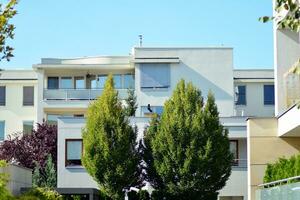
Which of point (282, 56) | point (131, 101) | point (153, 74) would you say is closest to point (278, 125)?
point (282, 56)

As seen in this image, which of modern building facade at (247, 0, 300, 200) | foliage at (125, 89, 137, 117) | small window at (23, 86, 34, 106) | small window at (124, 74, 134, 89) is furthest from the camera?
small window at (23, 86, 34, 106)

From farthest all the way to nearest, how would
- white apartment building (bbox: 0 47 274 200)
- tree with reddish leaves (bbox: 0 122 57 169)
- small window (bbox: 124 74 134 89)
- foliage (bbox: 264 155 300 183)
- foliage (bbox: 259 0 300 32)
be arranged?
small window (bbox: 124 74 134 89)
white apartment building (bbox: 0 47 274 200)
tree with reddish leaves (bbox: 0 122 57 169)
foliage (bbox: 264 155 300 183)
foliage (bbox: 259 0 300 32)

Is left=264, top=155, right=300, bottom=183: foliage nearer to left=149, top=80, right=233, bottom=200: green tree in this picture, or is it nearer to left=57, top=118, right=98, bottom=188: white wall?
left=149, top=80, right=233, bottom=200: green tree

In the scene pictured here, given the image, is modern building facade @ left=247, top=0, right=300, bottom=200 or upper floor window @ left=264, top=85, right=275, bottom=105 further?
upper floor window @ left=264, top=85, right=275, bottom=105

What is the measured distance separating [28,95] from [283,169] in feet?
115

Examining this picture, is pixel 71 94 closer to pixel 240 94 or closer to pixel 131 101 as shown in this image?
pixel 131 101

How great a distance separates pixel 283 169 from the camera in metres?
24.3

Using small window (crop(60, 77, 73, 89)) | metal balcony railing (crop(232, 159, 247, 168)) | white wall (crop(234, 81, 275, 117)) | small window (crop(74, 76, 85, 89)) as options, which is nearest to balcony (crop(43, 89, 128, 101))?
small window (crop(60, 77, 73, 89))

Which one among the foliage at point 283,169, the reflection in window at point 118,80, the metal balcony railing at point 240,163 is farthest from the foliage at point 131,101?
the foliage at point 283,169

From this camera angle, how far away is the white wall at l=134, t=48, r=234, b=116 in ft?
167

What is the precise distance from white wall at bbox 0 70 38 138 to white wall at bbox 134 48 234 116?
9.75 meters

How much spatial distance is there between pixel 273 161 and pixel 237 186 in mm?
14861

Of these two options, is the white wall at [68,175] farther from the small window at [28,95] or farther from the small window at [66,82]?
the small window at [28,95]

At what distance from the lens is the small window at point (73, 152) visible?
41.5 m
